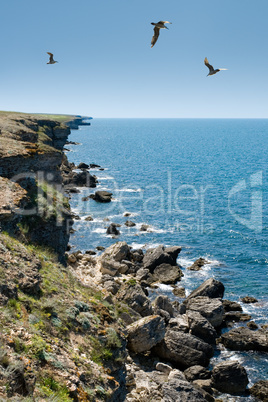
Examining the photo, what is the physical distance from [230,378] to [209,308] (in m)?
8.35

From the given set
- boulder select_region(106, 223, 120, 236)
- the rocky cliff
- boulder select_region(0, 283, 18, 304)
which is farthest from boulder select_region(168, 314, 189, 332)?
boulder select_region(106, 223, 120, 236)

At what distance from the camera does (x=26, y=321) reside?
13.0 meters

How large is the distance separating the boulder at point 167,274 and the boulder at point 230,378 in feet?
51.9

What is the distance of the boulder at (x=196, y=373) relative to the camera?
24.0m

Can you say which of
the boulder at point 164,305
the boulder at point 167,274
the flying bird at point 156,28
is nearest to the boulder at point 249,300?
the boulder at point 167,274

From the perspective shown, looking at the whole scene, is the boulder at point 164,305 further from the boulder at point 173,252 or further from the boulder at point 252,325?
the boulder at point 173,252

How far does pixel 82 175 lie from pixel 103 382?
7598cm

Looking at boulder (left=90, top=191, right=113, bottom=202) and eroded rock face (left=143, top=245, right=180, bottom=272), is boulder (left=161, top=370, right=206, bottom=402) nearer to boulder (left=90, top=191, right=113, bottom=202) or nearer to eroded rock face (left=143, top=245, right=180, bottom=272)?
eroded rock face (left=143, top=245, right=180, bottom=272)

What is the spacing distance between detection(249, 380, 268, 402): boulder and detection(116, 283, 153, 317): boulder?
9663mm

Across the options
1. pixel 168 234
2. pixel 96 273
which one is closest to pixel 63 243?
pixel 96 273

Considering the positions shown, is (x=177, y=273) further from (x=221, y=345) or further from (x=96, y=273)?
(x=221, y=345)

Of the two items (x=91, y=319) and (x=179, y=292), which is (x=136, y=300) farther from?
(x=91, y=319)

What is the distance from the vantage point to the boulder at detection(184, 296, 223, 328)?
3119cm

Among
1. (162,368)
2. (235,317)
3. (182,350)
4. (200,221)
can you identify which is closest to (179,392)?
(162,368)
